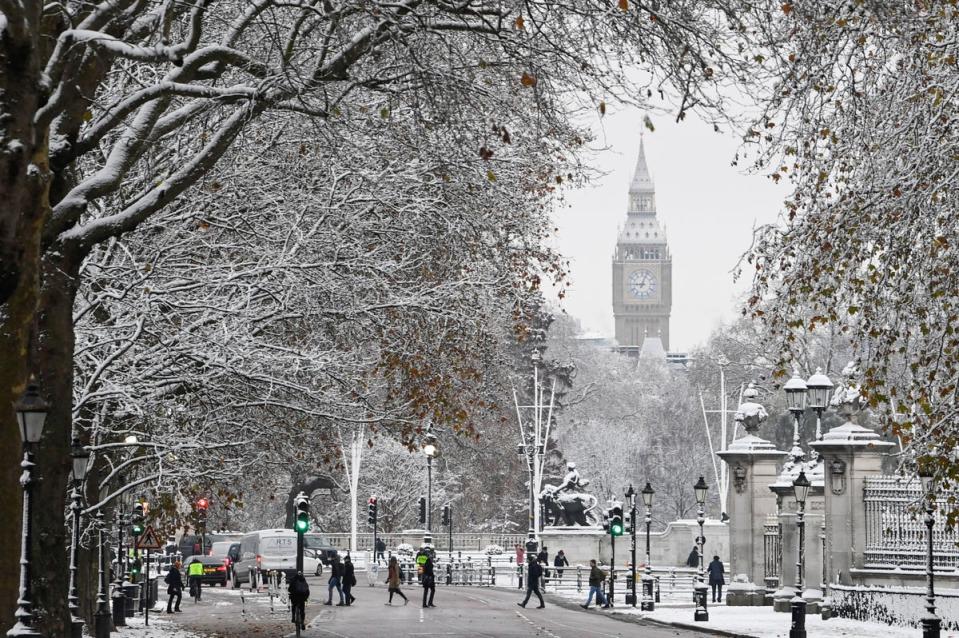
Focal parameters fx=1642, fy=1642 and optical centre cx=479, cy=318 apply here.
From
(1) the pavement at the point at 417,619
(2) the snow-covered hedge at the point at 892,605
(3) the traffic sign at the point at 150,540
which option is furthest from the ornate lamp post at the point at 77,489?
(2) the snow-covered hedge at the point at 892,605

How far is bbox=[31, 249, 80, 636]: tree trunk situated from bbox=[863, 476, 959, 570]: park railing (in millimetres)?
17510

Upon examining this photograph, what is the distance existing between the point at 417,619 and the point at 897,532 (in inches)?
419

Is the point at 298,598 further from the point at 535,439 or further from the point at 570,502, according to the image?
the point at 535,439

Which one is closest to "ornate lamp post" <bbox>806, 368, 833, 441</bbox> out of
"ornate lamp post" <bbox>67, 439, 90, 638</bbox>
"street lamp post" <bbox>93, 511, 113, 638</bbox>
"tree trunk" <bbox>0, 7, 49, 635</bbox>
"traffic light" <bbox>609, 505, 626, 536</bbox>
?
"traffic light" <bbox>609, 505, 626, 536</bbox>

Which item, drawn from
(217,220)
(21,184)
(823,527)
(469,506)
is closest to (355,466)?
(469,506)

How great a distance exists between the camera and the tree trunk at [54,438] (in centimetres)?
1547

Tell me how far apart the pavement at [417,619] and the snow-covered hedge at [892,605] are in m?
3.09

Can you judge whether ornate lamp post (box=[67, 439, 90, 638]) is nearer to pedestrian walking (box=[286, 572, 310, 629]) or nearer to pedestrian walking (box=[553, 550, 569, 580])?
pedestrian walking (box=[286, 572, 310, 629])

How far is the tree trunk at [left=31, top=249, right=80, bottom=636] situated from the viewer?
50.8 ft

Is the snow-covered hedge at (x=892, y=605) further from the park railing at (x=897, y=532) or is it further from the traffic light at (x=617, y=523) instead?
the traffic light at (x=617, y=523)

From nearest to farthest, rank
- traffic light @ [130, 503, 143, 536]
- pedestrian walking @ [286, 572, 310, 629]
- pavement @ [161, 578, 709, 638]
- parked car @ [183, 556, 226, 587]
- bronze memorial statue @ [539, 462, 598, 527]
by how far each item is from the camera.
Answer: pedestrian walking @ [286, 572, 310, 629], pavement @ [161, 578, 709, 638], traffic light @ [130, 503, 143, 536], bronze memorial statue @ [539, 462, 598, 527], parked car @ [183, 556, 226, 587]

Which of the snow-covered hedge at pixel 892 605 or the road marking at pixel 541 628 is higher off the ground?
the snow-covered hedge at pixel 892 605

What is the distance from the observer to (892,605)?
2964 cm

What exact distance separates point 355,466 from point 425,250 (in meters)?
47.2
